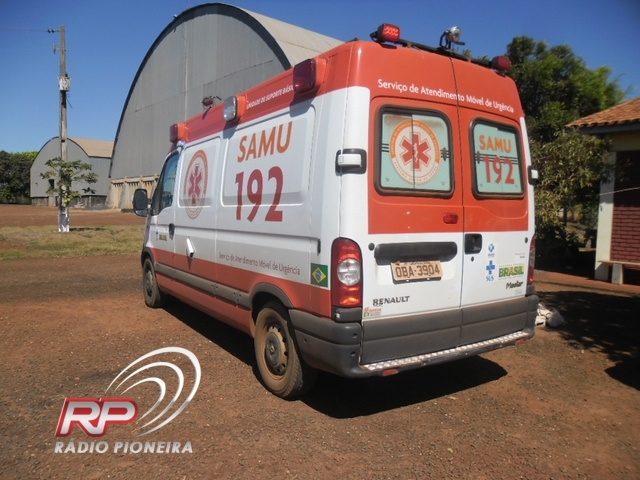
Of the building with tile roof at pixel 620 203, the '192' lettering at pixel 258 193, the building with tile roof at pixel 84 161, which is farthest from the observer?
the building with tile roof at pixel 84 161

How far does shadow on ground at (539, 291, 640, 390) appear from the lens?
5.25 meters

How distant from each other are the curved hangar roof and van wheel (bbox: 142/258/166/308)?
15.7 m

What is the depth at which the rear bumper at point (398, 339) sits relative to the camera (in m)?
3.49

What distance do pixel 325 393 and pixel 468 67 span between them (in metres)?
2.94

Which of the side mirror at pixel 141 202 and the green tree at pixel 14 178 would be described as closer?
the side mirror at pixel 141 202

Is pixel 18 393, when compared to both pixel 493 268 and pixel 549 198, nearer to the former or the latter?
pixel 493 268

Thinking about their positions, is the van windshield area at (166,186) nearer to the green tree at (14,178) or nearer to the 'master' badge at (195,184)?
the 'master' badge at (195,184)

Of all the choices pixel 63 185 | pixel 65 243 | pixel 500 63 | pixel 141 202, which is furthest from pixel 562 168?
pixel 63 185

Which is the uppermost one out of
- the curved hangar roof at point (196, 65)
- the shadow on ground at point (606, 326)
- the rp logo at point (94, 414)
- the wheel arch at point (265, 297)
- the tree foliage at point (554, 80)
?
the curved hangar roof at point (196, 65)

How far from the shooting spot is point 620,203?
415 inches

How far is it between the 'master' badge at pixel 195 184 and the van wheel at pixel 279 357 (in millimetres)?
1778

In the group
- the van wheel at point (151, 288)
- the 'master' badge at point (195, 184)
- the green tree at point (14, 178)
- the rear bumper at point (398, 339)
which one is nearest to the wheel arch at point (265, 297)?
the rear bumper at point (398, 339)

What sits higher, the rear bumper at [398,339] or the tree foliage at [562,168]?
the tree foliage at [562,168]

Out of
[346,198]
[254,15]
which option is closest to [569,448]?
[346,198]
